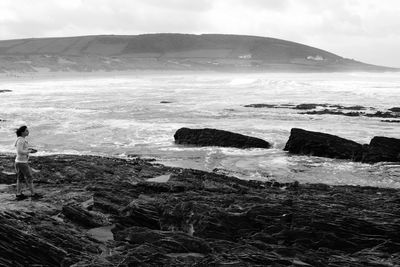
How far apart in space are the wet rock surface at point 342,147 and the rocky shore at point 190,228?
6311mm

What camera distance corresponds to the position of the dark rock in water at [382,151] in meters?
18.0

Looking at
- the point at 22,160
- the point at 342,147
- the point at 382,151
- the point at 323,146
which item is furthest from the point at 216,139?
the point at 22,160

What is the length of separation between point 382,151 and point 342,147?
5.08 ft

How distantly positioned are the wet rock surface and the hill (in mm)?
136748

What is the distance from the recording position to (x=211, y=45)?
197m

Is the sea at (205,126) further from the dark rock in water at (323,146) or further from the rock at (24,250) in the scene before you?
the rock at (24,250)

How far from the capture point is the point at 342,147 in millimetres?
19094

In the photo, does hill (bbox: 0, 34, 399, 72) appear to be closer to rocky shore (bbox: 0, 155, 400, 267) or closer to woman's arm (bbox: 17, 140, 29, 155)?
woman's arm (bbox: 17, 140, 29, 155)

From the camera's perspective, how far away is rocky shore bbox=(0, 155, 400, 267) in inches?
260

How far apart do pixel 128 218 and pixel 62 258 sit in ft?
7.96

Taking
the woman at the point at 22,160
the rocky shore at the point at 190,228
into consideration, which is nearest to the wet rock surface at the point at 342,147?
the rocky shore at the point at 190,228

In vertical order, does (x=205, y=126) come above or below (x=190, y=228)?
above

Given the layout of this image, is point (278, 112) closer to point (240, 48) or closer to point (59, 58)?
point (59, 58)

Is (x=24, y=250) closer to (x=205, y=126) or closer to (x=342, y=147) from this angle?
(x=342, y=147)
